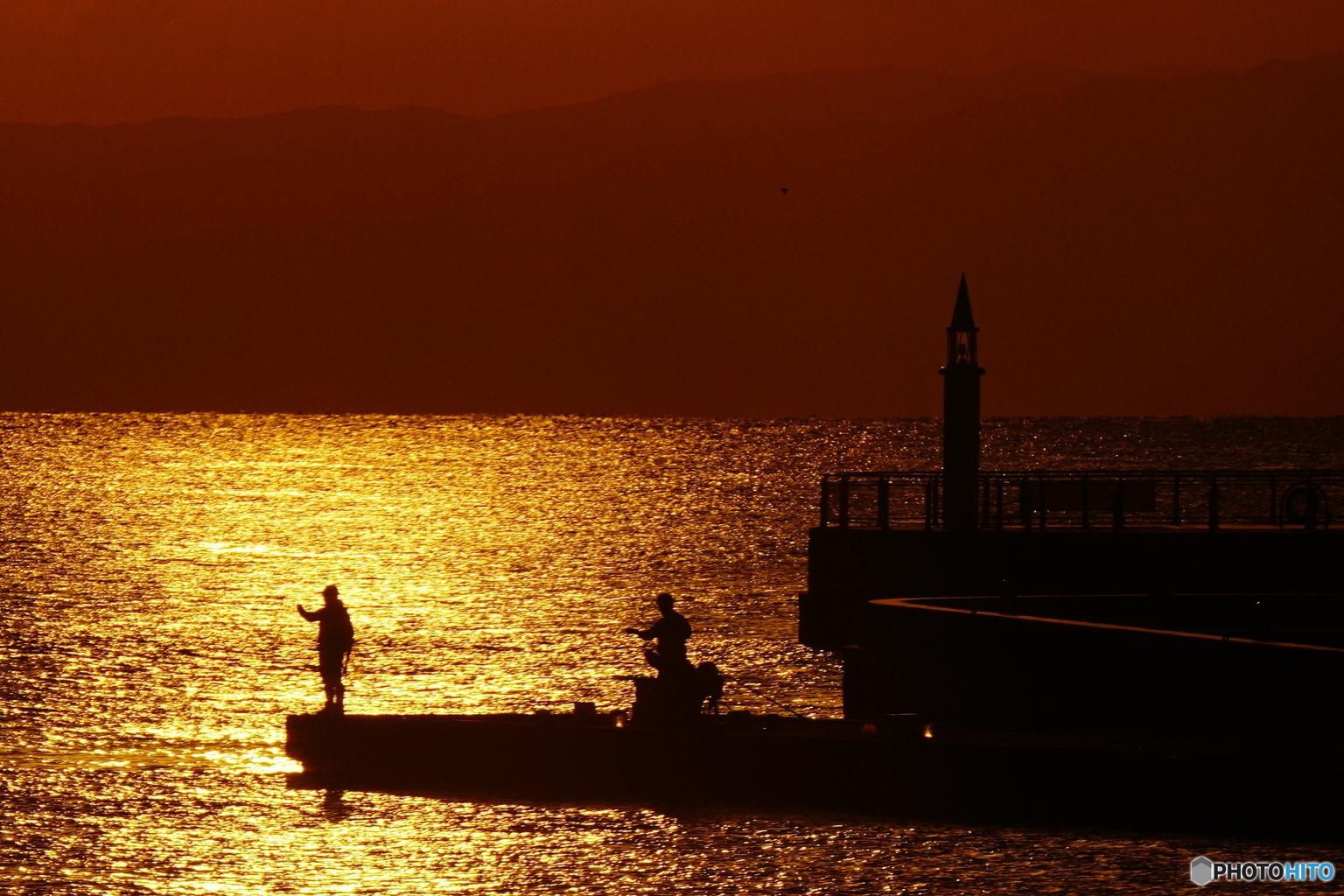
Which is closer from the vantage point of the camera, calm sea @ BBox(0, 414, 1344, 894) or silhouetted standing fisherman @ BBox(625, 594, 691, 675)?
calm sea @ BBox(0, 414, 1344, 894)

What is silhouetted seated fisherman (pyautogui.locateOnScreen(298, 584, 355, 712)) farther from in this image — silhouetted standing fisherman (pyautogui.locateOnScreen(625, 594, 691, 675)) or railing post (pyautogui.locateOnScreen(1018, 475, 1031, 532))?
railing post (pyautogui.locateOnScreen(1018, 475, 1031, 532))

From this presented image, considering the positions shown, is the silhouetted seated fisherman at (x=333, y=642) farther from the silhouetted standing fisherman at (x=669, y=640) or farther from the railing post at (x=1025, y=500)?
the railing post at (x=1025, y=500)

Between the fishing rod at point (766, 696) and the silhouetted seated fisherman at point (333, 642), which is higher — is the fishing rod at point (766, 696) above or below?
below

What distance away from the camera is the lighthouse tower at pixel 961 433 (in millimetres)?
34219

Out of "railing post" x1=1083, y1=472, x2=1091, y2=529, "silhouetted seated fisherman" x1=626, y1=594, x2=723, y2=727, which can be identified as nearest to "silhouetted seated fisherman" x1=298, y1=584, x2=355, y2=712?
"silhouetted seated fisherman" x1=626, y1=594, x2=723, y2=727

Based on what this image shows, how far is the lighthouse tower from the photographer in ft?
112

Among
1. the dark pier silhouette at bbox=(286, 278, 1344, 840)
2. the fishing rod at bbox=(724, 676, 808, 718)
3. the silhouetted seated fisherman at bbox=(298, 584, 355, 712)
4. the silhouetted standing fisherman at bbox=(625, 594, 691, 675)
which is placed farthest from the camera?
the fishing rod at bbox=(724, 676, 808, 718)

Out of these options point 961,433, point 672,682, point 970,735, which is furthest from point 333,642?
point 961,433

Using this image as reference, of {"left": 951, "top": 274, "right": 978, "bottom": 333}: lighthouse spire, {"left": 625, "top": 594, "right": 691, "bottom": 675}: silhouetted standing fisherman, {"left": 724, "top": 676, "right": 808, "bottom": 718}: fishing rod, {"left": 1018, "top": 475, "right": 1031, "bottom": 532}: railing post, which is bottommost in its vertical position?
{"left": 724, "top": 676, "right": 808, "bottom": 718}: fishing rod

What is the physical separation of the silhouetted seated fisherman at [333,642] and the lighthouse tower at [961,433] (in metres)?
13.1

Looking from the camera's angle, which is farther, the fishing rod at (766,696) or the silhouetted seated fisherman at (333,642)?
the fishing rod at (766,696)

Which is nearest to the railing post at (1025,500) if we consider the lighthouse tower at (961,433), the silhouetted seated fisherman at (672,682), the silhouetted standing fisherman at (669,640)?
the lighthouse tower at (961,433)

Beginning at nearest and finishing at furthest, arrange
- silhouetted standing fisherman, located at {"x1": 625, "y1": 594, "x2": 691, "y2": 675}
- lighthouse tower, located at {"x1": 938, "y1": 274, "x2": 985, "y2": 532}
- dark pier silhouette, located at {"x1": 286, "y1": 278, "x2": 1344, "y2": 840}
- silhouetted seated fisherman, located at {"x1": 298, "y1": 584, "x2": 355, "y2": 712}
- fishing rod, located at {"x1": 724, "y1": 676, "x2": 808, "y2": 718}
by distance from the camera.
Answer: dark pier silhouette, located at {"x1": 286, "y1": 278, "x2": 1344, "y2": 840} < silhouetted standing fisherman, located at {"x1": 625, "y1": 594, "x2": 691, "y2": 675} < silhouetted seated fisherman, located at {"x1": 298, "y1": 584, "x2": 355, "y2": 712} < fishing rod, located at {"x1": 724, "y1": 676, "x2": 808, "y2": 718} < lighthouse tower, located at {"x1": 938, "y1": 274, "x2": 985, "y2": 532}

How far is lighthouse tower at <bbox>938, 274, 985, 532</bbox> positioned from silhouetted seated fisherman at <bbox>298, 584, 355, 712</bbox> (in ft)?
43.0
